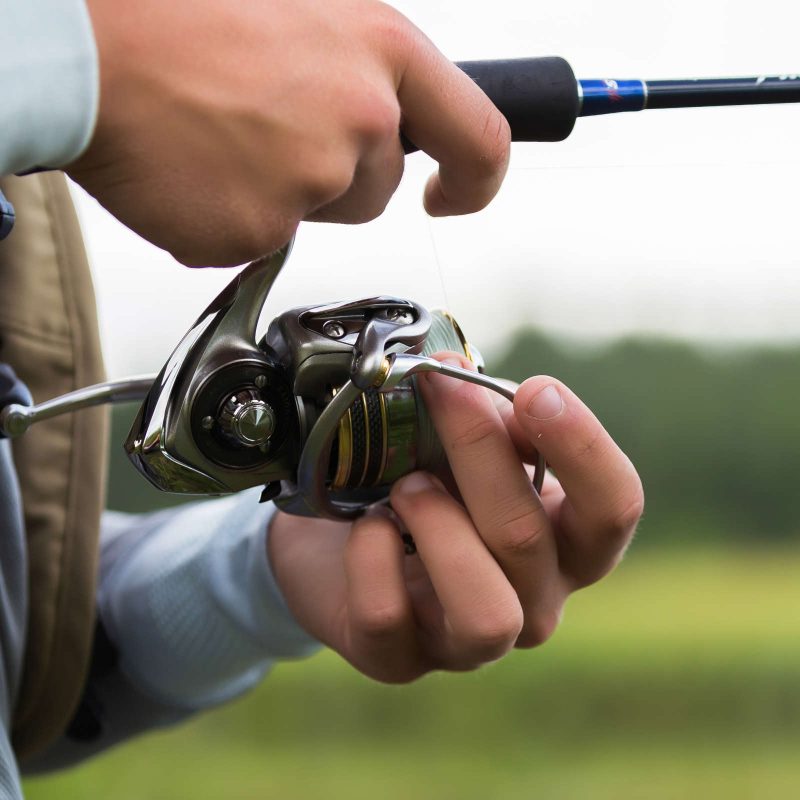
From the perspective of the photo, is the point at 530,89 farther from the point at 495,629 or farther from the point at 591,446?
the point at 495,629

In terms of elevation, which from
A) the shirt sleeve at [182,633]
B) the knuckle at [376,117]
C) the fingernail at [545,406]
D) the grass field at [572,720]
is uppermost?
the knuckle at [376,117]

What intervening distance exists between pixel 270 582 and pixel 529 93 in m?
0.44

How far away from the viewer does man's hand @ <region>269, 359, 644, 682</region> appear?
2.04 ft

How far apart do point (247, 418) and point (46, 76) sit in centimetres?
21

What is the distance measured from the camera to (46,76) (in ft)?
1.41

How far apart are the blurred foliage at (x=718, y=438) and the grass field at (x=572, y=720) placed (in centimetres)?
29

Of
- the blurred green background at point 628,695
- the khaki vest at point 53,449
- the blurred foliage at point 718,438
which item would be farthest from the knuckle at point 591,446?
the blurred foliage at point 718,438

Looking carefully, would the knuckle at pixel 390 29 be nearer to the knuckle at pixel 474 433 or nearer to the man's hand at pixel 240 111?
the man's hand at pixel 240 111

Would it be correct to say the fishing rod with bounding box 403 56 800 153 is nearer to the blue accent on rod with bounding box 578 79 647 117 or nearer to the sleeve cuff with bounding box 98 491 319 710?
the blue accent on rod with bounding box 578 79 647 117

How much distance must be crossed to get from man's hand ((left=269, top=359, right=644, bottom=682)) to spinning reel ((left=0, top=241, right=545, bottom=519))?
0.03 m

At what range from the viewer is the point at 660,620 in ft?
15.8

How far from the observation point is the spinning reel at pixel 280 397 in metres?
0.57

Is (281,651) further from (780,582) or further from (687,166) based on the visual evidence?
(780,582)

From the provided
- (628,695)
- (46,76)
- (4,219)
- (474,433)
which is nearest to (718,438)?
(628,695)
